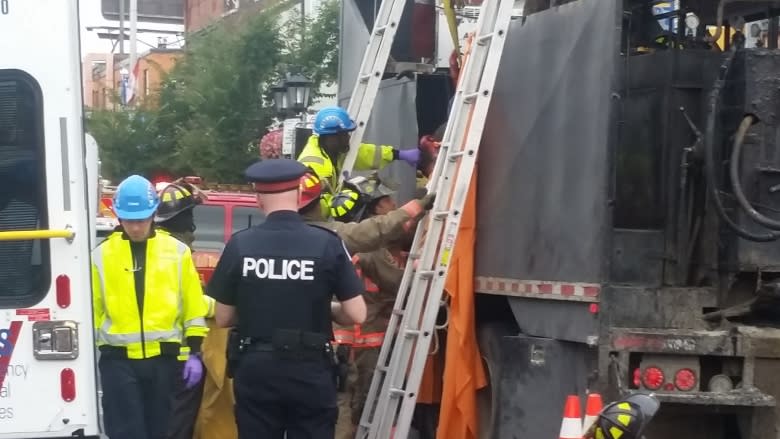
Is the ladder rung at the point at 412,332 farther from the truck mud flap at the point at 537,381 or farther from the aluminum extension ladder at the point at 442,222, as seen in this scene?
the truck mud flap at the point at 537,381

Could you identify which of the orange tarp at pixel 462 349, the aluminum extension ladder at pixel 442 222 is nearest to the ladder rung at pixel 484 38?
the aluminum extension ladder at pixel 442 222

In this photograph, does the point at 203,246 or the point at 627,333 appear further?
the point at 203,246

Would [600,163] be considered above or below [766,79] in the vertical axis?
below

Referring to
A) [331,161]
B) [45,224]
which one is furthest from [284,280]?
[331,161]

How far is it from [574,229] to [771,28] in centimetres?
159

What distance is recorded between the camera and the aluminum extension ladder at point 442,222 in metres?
6.41

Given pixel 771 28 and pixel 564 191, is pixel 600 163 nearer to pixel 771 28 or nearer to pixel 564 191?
pixel 564 191

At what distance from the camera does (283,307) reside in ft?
17.3

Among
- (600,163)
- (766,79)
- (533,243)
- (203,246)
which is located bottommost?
(203,246)

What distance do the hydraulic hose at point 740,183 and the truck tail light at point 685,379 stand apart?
72 cm

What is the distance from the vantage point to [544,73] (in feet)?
20.2

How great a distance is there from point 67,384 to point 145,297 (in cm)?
94

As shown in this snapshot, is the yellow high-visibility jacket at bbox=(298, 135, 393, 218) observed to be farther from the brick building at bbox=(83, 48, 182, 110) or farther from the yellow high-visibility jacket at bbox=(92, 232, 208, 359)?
the brick building at bbox=(83, 48, 182, 110)

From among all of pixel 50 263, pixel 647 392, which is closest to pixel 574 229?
pixel 647 392
